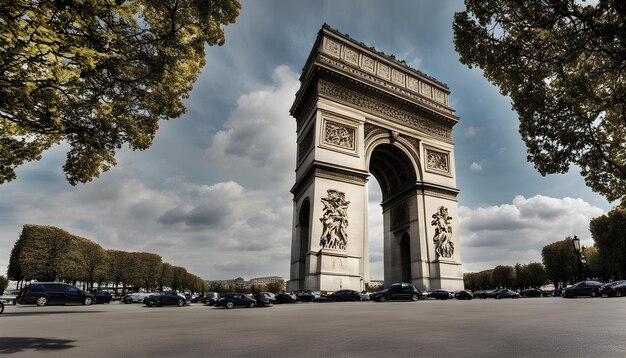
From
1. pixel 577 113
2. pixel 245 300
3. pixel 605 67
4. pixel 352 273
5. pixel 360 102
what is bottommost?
pixel 245 300

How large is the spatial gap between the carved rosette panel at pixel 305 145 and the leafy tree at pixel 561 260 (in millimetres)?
50114

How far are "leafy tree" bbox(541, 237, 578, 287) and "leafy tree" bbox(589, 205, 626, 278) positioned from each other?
970 cm

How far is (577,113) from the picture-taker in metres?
10.7

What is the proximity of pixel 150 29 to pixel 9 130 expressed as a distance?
5105 millimetres

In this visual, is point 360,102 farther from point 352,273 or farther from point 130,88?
point 130,88

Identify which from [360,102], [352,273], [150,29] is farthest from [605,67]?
[360,102]

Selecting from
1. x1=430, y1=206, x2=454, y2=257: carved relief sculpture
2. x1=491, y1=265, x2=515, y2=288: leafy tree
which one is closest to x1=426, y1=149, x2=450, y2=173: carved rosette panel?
x1=430, y1=206, x2=454, y2=257: carved relief sculpture

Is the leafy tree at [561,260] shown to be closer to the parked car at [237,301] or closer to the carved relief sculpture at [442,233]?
the carved relief sculpture at [442,233]

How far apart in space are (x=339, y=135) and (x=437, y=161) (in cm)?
1090

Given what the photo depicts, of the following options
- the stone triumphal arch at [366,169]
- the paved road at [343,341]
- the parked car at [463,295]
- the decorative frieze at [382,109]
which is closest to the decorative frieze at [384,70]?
the stone triumphal arch at [366,169]

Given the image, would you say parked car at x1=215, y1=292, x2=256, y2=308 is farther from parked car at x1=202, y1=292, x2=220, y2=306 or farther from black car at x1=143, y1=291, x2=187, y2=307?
black car at x1=143, y1=291, x2=187, y2=307

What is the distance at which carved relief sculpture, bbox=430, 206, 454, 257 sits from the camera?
96.3 feet

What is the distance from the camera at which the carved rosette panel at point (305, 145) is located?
28616 mm

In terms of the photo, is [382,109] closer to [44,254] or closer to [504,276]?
[44,254]
